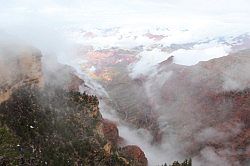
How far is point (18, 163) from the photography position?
199125 millimetres

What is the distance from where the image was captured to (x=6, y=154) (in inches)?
7756

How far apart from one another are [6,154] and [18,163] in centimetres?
628
